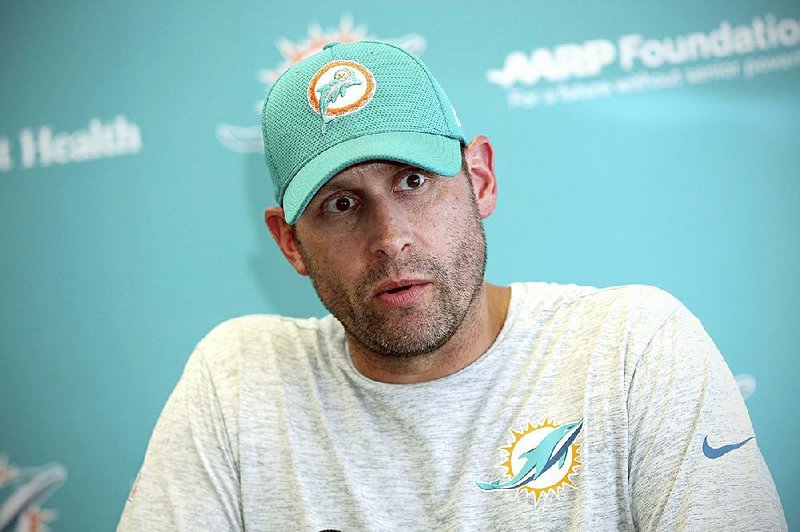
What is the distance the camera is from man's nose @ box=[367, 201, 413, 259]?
1.16 metres

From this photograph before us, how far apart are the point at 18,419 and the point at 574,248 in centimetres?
122

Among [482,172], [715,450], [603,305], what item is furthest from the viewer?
[482,172]

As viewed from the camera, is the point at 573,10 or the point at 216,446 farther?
the point at 573,10

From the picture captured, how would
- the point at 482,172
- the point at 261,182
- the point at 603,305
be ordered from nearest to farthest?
the point at 603,305, the point at 482,172, the point at 261,182

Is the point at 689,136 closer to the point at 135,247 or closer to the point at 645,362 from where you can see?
the point at 645,362

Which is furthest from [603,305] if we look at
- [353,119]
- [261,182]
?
[261,182]

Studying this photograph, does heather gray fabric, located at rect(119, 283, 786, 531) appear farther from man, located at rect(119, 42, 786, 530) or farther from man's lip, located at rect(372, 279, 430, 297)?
man's lip, located at rect(372, 279, 430, 297)

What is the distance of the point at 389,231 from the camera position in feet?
3.82

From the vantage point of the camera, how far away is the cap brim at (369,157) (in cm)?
116

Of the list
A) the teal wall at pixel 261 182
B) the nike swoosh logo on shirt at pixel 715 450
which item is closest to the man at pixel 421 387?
the nike swoosh logo on shirt at pixel 715 450

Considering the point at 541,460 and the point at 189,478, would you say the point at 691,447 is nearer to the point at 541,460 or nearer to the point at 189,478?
the point at 541,460

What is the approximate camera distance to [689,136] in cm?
162

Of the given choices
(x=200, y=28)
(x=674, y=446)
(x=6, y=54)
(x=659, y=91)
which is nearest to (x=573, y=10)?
(x=659, y=91)

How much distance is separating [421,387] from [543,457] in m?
0.21
